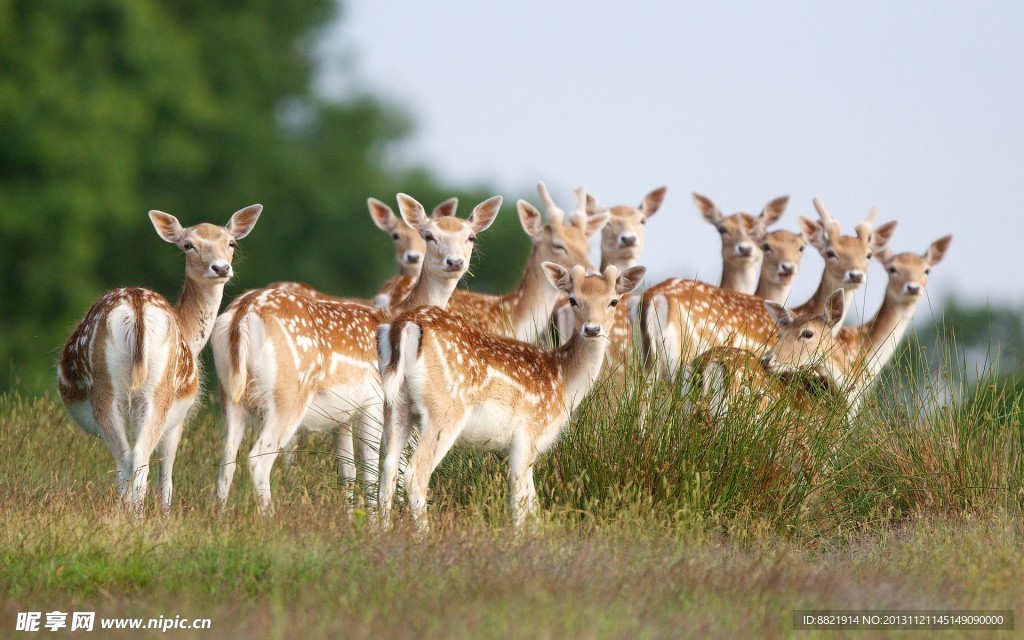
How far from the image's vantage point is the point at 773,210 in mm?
10086

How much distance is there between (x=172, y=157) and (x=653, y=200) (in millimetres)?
10866

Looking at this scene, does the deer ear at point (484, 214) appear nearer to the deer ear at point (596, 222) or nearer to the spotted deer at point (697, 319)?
the spotted deer at point (697, 319)

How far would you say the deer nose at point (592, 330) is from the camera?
5.98 metres

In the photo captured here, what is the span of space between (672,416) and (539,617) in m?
1.99

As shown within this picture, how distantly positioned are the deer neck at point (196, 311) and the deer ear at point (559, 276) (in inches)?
71.4

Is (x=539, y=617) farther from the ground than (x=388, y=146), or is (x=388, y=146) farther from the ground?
(x=388, y=146)

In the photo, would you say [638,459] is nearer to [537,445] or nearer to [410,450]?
[537,445]

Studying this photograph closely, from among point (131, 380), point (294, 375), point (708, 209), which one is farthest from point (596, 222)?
point (131, 380)

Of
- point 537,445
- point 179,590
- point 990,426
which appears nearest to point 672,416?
point 537,445

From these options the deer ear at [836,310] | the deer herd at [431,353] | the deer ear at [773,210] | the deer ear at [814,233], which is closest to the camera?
the deer herd at [431,353]

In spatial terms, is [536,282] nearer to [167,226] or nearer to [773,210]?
[773,210]

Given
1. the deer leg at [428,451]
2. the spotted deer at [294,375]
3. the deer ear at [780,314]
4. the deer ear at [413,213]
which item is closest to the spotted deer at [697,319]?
the deer ear at [780,314]

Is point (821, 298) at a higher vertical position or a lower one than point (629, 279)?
higher

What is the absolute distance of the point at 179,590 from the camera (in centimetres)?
462
